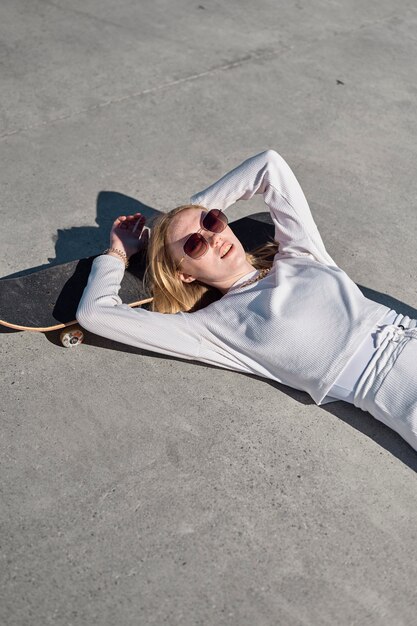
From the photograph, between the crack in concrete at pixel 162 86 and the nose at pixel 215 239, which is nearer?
the nose at pixel 215 239

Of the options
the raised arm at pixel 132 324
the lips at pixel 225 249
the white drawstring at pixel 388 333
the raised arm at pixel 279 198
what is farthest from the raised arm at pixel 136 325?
→ the white drawstring at pixel 388 333

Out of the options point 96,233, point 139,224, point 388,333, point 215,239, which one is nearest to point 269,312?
point 215,239

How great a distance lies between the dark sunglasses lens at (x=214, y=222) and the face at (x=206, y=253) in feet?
0.15

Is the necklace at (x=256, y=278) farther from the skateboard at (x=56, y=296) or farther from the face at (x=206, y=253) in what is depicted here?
the skateboard at (x=56, y=296)

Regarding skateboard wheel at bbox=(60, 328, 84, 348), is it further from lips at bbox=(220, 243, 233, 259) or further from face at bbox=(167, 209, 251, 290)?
lips at bbox=(220, 243, 233, 259)

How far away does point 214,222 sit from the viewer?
3.59 m

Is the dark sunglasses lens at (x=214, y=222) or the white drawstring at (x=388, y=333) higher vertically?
the dark sunglasses lens at (x=214, y=222)

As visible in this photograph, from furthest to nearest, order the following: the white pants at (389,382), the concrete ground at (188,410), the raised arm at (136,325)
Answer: the raised arm at (136,325) → the white pants at (389,382) → the concrete ground at (188,410)

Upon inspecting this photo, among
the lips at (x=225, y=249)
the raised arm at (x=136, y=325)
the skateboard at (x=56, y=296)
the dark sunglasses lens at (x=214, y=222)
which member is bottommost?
the skateboard at (x=56, y=296)

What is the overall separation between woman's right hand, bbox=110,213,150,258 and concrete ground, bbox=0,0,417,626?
487 millimetres

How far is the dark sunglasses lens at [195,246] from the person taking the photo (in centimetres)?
354

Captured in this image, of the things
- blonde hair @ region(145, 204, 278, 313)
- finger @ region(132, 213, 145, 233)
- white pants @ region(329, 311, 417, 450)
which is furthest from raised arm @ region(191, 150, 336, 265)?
white pants @ region(329, 311, 417, 450)

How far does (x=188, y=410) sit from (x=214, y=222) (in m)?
0.85

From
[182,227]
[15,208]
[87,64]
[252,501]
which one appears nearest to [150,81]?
[87,64]
